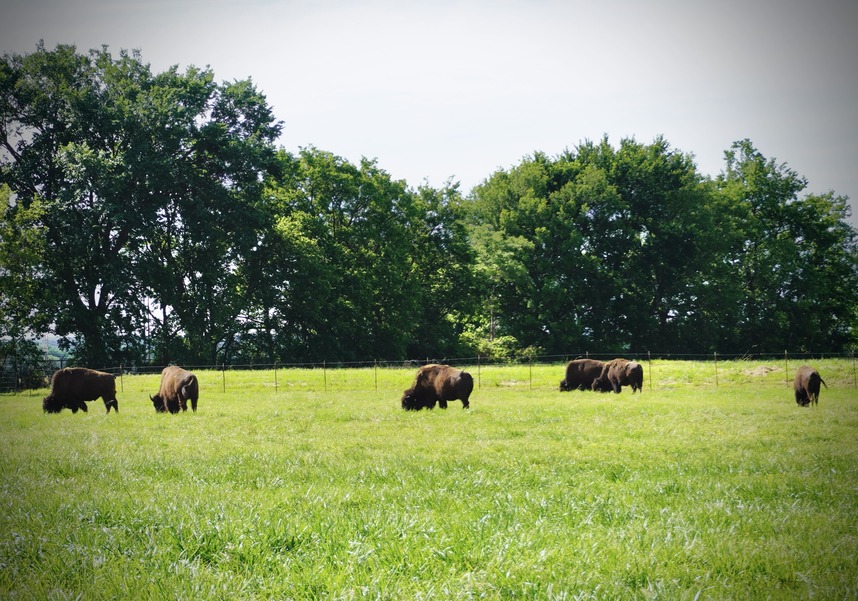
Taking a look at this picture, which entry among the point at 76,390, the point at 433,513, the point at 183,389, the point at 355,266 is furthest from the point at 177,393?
the point at 355,266

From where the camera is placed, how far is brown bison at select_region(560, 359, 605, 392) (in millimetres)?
33094

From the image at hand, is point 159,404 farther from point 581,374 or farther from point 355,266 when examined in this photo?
point 355,266

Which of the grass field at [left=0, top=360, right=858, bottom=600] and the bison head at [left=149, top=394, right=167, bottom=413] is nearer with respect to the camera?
the grass field at [left=0, top=360, right=858, bottom=600]

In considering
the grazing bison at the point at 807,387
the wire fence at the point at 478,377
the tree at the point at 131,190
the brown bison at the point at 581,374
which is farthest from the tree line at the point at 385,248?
the grazing bison at the point at 807,387

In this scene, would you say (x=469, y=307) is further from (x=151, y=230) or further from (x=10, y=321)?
(x=10, y=321)

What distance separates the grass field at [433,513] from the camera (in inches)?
186

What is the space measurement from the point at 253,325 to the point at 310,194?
13.7 m

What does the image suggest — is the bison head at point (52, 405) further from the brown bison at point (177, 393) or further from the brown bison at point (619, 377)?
the brown bison at point (619, 377)

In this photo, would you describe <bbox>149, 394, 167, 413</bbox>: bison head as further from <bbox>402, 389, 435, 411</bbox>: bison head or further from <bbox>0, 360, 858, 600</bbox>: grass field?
<bbox>402, 389, 435, 411</bbox>: bison head

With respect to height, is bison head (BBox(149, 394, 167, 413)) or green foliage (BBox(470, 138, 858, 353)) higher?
green foliage (BBox(470, 138, 858, 353))

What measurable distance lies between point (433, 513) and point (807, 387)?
18.8 m

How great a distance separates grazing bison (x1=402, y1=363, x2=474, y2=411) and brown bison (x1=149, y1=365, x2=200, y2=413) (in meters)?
7.43

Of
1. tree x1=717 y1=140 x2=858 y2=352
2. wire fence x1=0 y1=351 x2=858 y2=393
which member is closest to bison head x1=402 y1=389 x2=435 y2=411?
wire fence x1=0 y1=351 x2=858 y2=393

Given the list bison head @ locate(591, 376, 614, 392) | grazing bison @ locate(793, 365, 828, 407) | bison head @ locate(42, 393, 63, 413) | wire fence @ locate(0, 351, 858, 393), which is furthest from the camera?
wire fence @ locate(0, 351, 858, 393)
